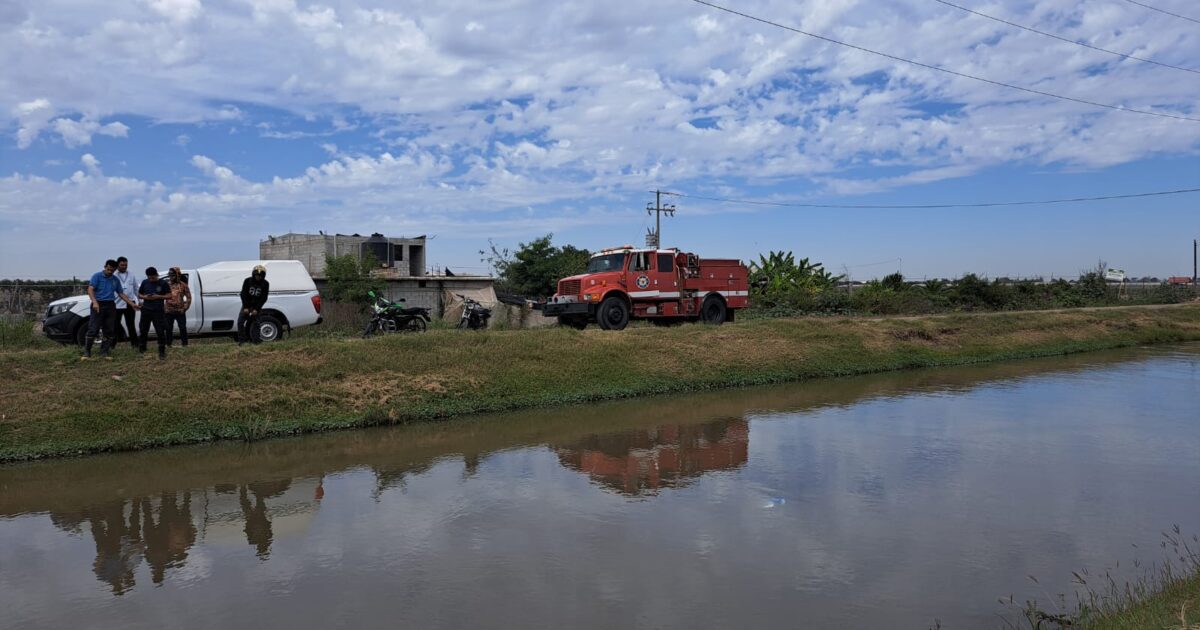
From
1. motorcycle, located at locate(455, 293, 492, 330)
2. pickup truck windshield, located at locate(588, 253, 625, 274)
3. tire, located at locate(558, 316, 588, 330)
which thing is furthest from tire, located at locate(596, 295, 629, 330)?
motorcycle, located at locate(455, 293, 492, 330)

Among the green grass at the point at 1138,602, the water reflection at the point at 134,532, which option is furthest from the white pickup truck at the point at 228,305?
the green grass at the point at 1138,602

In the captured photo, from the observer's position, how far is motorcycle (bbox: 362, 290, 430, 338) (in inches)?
773

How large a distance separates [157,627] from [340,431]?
7.84m

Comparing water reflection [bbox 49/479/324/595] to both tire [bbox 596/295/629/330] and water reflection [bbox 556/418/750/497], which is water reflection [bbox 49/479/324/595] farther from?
tire [bbox 596/295/629/330]

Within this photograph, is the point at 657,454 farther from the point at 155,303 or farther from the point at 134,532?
the point at 155,303

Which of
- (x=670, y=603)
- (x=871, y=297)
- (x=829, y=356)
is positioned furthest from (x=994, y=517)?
(x=871, y=297)

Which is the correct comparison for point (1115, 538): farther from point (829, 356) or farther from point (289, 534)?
point (829, 356)

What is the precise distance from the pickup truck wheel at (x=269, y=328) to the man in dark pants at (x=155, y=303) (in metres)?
2.45

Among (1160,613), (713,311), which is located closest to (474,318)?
(713,311)

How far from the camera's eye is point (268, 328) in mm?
16672

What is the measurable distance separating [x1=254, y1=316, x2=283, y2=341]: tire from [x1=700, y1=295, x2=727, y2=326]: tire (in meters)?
11.5

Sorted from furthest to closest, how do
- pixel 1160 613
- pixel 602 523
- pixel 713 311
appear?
pixel 713 311, pixel 602 523, pixel 1160 613

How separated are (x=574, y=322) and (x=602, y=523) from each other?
14.0 meters

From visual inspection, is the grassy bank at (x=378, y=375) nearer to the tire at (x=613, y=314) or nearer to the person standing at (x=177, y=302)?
the person standing at (x=177, y=302)
